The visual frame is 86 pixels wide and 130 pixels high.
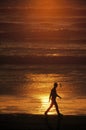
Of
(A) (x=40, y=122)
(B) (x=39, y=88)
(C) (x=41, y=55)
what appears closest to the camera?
(A) (x=40, y=122)

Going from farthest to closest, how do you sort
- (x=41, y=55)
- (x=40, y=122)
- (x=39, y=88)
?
(x=41, y=55)
(x=39, y=88)
(x=40, y=122)

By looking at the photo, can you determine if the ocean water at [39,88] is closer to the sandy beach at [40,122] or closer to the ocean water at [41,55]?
the ocean water at [41,55]

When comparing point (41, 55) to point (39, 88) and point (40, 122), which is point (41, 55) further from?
point (40, 122)

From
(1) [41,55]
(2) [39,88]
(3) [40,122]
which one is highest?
(3) [40,122]

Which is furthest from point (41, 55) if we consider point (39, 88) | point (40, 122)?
point (40, 122)

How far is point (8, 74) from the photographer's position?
43.4 metres

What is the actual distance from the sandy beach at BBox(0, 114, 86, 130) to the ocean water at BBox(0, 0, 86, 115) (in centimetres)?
230

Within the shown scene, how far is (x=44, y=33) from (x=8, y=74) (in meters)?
15.3

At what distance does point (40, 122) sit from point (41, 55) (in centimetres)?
2180

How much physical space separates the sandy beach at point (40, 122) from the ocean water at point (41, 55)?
90.5 inches

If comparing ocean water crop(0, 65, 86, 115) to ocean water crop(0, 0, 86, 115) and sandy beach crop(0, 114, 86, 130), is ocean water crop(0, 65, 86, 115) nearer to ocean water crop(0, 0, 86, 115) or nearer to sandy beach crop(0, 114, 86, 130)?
ocean water crop(0, 0, 86, 115)

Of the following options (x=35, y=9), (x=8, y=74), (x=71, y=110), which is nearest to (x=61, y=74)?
(x=8, y=74)

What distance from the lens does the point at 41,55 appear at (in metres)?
49.7

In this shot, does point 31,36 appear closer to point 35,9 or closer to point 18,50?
point 18,50
